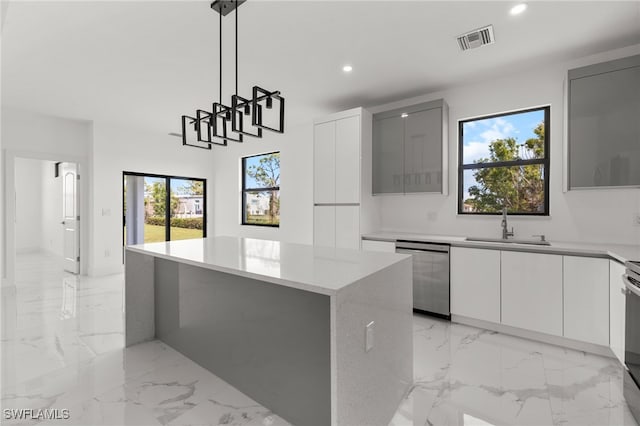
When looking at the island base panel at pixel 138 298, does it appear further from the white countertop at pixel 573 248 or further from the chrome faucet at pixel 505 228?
the chrome faucet at pixel 505 228

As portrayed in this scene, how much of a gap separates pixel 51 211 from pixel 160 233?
11.8 ft

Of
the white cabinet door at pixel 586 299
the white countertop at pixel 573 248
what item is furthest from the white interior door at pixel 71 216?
the white cabinet door at pixel 586 299

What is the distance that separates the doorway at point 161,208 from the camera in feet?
19.3

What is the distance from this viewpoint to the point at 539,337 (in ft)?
9.18

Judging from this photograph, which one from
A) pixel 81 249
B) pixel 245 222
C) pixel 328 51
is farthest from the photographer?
pixel 245 222

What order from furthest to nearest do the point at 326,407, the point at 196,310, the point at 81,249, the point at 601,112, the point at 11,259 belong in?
the point at 81,249, the point at 11,259, the point at 601,112, the point at 196,310, the point at 326,407

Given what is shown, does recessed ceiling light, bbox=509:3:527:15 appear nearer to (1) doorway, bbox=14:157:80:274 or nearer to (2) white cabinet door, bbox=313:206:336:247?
(2) white cabinet door, bbox=313:206:336:247

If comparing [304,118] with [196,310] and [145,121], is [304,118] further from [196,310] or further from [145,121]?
[196,310]

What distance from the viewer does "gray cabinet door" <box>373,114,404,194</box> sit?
12.8 feet

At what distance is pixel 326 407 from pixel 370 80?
319 centimetres

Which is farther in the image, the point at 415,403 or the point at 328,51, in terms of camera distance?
the point at 328,51

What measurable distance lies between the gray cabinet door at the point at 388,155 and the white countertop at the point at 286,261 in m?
1.89

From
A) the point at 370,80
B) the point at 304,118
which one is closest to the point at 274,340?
the point at 370,80

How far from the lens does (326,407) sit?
5.35 ft
